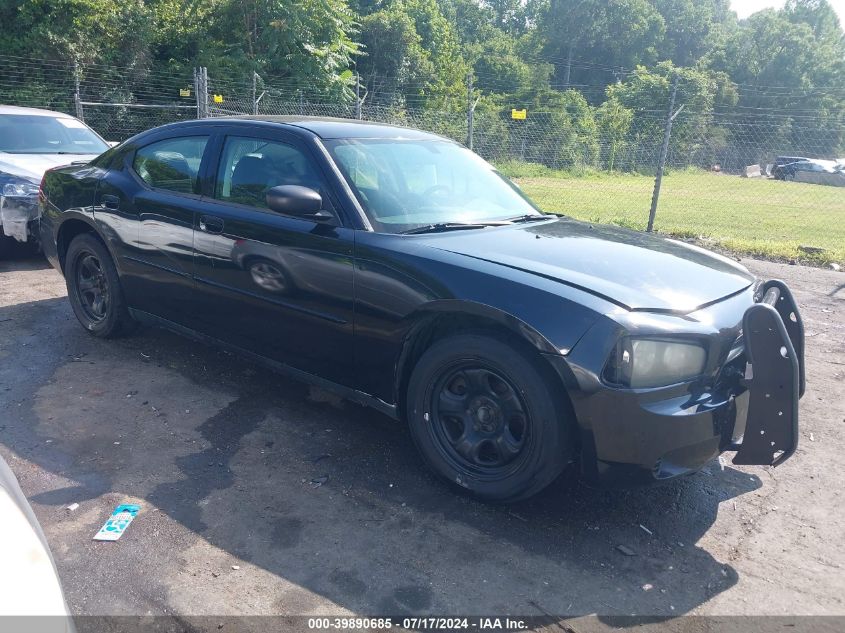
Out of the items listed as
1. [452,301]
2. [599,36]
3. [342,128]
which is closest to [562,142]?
[342,128]

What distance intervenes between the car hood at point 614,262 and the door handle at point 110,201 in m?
2.53

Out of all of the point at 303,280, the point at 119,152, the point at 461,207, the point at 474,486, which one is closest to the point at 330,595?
the point at 474,486

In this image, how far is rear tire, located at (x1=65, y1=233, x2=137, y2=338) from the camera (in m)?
4.98

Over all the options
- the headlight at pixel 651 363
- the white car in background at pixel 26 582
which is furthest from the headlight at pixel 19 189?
the headlight at pixel 651 363

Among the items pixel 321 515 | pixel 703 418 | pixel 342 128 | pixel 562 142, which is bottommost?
pixel 321 515

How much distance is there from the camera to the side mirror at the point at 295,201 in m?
3.48

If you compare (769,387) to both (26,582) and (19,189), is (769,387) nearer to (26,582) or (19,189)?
(26,582)

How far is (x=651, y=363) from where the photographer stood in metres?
2.77

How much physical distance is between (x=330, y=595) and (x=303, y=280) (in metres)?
1.64

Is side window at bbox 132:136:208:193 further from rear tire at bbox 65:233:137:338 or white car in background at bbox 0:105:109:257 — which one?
white car in background at bbox 0:105:109:257

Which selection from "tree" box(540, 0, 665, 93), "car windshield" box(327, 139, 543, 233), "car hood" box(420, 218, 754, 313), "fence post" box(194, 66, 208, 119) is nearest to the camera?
"car hood" box(420, 218, 754, 313)

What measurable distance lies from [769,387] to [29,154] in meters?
8.02

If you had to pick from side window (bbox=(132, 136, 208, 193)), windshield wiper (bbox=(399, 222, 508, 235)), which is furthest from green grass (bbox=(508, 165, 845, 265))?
side window (bbox=(132, 136, 208, 193))

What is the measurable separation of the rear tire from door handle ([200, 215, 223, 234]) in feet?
3.86
